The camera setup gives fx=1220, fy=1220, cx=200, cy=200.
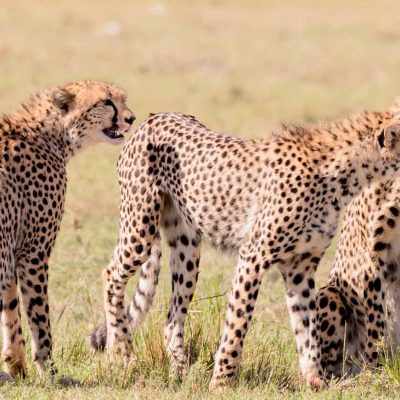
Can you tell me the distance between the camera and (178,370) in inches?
197

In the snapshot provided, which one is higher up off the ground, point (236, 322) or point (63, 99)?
point (63, 99)

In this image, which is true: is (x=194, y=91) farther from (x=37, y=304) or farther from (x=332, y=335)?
(x=37, y=304)

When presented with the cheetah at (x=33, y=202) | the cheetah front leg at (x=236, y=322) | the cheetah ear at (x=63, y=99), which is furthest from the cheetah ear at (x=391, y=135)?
the cheetah ear at (x=63, y=99)

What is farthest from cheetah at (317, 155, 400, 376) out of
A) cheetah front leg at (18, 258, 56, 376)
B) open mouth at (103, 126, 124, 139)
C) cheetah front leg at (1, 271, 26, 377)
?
cheetah front leg at (1, 271, 26, 377)

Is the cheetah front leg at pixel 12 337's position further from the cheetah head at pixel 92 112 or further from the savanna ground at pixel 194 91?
the cheetah head at pixel 92 112

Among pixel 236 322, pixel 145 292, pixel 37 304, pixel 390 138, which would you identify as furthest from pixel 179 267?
pixel 390 138

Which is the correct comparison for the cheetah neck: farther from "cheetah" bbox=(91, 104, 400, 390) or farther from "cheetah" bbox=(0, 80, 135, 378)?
"cheetah" bbox=(0, 80, 135, 378)

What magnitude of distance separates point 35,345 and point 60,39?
13.3m

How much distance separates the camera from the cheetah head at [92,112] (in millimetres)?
5164

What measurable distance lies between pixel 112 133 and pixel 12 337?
0.99m

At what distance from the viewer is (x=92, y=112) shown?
5.19m

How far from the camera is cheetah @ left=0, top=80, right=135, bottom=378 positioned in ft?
15.6

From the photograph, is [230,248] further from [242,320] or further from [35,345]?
[35,345]

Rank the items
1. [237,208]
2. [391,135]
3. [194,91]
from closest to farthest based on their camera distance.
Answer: [391,135], [237,208], [194,91]
